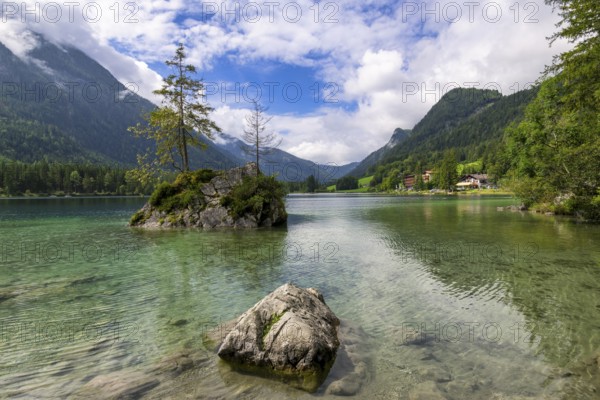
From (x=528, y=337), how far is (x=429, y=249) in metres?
13.9

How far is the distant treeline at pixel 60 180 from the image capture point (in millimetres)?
153375

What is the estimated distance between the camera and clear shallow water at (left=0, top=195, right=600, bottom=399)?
7135 millimetres

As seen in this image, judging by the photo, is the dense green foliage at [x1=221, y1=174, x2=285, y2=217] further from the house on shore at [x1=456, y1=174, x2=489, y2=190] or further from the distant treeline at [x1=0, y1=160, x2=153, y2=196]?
the house on shore at [x1=456, y1=174, x2=489, y2=190]

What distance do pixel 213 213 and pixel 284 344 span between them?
3127cm

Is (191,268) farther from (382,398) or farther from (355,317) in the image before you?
(382,398)

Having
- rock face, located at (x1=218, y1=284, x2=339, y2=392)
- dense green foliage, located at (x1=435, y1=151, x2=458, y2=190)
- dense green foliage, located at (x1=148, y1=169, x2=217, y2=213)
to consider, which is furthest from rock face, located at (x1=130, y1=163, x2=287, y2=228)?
dense green foliage, located at (x1=435, y1=151, x2=458, y2=190)

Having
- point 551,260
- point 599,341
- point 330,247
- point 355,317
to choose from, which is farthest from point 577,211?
point 355,317

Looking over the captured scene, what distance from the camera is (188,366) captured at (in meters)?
7.62

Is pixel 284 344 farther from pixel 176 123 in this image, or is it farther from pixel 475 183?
pixel 475 183

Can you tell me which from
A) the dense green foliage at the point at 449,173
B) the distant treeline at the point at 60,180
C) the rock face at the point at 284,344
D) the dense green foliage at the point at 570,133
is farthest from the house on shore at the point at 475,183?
the rock face at the point at 284,344

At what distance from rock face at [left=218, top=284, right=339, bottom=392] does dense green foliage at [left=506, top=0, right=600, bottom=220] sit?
24.1 m

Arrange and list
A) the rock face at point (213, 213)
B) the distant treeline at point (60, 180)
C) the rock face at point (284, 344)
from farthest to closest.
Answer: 1. the distant treeline at point (60, 180)
2. the rock face at point (213, 213)
3. the rock face at point (284, 344)

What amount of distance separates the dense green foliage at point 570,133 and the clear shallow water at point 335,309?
10.1 metres

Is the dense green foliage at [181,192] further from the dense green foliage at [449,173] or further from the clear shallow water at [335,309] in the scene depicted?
the dense green foliage at [449,173]
